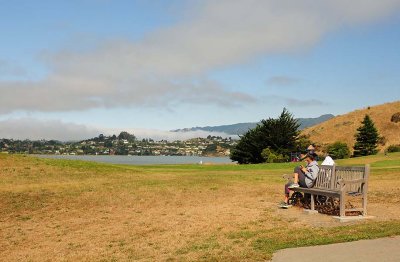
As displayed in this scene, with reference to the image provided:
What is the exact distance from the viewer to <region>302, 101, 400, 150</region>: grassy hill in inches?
4279

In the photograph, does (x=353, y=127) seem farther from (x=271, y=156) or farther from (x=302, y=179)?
(x=302, y=179)

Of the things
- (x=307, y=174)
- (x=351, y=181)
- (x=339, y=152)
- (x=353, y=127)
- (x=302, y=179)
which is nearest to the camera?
(x=351, y=181)

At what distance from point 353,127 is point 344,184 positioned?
367ft

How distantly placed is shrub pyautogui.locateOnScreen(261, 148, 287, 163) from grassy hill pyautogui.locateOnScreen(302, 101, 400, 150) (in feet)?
145

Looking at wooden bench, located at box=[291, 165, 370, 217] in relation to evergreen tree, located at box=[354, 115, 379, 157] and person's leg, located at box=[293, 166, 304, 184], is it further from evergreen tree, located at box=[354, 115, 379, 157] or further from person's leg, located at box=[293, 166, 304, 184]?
evergreen tree, located at box=[354, 115, 379, 157]

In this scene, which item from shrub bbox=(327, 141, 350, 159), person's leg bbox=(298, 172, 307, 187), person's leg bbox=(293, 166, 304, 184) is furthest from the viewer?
shrub bbox=(327, 141, 350, 159)

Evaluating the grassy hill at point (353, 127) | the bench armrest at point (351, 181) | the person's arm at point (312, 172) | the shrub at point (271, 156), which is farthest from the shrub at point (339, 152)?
the bench armrest at point (351, 181)

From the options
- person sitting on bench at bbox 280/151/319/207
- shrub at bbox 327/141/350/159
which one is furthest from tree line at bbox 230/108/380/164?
person sitting on bench at bbox 280/151/319/207

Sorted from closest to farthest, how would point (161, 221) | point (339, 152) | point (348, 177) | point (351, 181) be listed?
point (351, 181) → point (348, 177) → point (161, 221) → point (339, 152)

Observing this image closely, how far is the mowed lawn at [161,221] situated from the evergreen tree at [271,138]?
45.3 metres

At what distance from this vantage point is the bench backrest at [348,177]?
1372cm

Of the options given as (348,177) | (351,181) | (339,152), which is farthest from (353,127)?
(351,181)

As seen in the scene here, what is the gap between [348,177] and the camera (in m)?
14.0

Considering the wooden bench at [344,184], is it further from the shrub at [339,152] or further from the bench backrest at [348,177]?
the shrub at [339,152]
